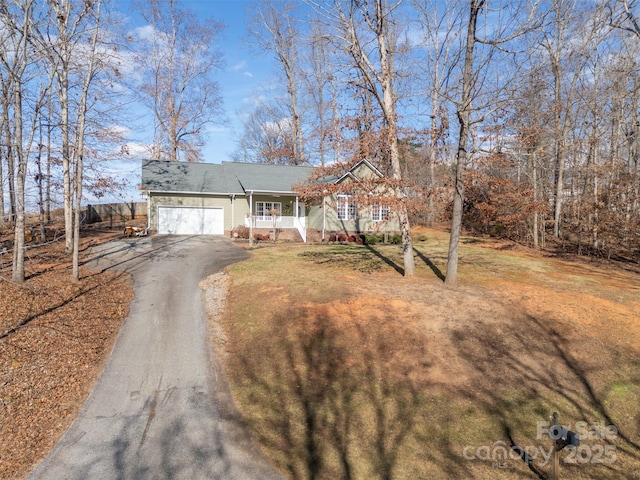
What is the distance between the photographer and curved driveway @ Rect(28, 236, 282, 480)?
4.91 meters

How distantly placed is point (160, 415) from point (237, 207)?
1832cm

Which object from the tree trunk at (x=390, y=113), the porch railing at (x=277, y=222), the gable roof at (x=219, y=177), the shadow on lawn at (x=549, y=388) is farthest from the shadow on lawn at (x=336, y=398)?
the porch railing at (x=277, y=222)

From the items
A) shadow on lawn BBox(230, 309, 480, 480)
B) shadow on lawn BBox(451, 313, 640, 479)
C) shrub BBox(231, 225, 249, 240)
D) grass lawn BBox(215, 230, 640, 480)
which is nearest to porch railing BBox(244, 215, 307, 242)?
shrub BBox(231, 225, 249, 240)

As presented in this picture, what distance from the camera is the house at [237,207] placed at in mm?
22125

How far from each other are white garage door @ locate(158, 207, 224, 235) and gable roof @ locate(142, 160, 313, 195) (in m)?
1.27

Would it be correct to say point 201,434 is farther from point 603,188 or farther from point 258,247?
point 603,188

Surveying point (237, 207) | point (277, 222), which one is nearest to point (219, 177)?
point (237, 207)

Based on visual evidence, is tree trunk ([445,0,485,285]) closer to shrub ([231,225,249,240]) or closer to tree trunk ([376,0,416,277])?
tree trunk ([376,0,416,277])

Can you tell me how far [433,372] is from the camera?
7.19 meters

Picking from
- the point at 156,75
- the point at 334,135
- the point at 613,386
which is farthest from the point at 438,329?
the point at 156,75

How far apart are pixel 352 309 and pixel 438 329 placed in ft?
7.31

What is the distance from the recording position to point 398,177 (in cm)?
1171

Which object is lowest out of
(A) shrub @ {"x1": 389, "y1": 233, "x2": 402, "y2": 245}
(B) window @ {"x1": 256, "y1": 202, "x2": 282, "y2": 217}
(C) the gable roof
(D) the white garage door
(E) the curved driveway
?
(E) the curved driveway

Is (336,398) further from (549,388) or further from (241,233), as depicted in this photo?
(241,233)
